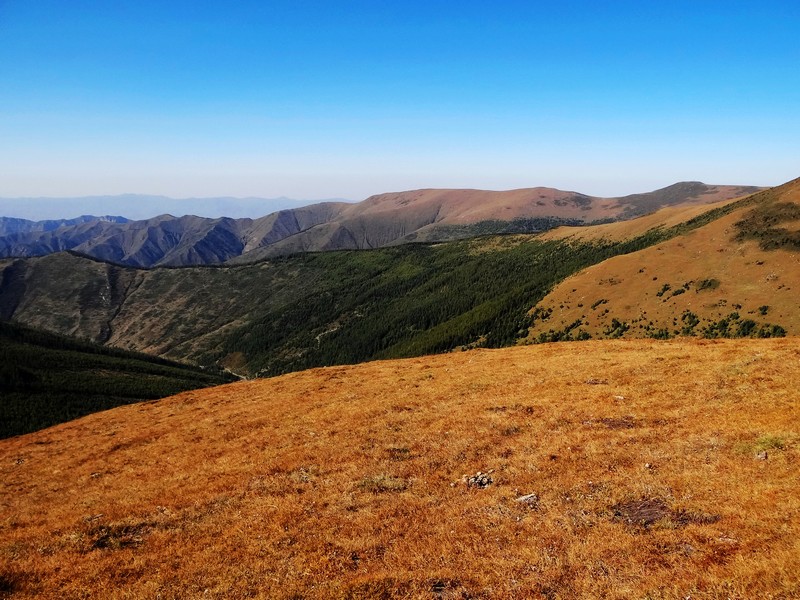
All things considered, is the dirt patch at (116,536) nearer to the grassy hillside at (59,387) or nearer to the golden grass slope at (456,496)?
the golden grass slope at (456,496)

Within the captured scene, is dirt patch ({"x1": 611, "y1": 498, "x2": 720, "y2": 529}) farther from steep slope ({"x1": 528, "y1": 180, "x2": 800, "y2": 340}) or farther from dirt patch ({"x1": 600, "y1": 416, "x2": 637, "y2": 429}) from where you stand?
steep slope ({"x1": 528, "y1": 180, "x2": 800, "y2": 340})

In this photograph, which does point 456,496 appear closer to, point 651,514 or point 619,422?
point 651,514

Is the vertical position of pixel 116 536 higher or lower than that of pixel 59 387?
higher

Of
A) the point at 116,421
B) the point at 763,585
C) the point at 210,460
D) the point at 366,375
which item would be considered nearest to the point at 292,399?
the point at 366,375

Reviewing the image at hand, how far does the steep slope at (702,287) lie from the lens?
90.9 metres

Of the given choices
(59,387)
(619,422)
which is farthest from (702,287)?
(59,387)

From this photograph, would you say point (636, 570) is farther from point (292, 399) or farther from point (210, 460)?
point (292, 399)

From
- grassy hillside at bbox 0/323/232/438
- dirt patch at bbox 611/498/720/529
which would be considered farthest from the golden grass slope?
grassy hillside at bbox 0/323/232/438

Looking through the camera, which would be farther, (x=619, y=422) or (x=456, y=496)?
(x=619, y=422)

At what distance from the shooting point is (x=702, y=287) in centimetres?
10619

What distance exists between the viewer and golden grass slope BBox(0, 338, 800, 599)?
12.8m

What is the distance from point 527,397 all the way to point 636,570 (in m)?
19.7

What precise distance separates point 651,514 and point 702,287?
11221 centimetres

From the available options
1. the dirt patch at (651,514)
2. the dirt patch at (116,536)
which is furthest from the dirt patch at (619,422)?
the dirt patch at (116,536)
